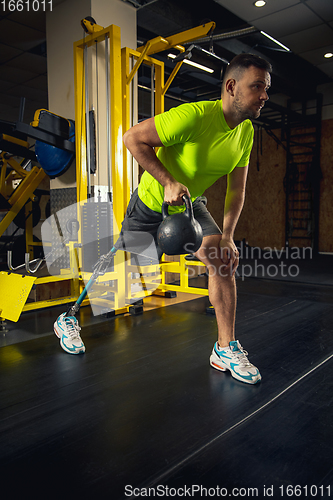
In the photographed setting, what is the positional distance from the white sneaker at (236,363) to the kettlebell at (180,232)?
21.9 inches

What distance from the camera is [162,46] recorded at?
3.06 meters

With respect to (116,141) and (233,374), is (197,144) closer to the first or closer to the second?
(233,374)

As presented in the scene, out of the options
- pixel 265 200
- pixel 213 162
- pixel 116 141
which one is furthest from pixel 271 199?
pixel 213 162

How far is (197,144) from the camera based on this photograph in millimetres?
1452

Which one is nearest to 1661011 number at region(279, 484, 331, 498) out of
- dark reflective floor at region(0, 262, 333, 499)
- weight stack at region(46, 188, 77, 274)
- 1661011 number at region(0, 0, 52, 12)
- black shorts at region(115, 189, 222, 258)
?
dark reflective floor at region(0, 262, 333, 499)

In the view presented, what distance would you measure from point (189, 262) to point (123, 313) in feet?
2.32

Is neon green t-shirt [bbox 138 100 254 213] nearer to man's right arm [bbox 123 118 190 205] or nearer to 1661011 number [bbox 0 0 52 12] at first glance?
man's right arm [bbox 123 118 190 205]

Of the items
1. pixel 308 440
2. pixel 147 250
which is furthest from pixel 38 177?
pixel 308 440

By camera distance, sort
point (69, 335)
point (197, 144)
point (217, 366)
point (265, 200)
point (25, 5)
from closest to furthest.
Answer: point (197, 144), point (217, 366), point (69, 335), point (25, 5), point (265, 200)

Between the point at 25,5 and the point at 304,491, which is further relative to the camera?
the point at 25,5

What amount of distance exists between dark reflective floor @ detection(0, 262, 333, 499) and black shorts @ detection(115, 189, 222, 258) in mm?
661

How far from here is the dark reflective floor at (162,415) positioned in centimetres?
98

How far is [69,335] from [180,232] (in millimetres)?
1006

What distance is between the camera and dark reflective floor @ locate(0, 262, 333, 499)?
98cm
